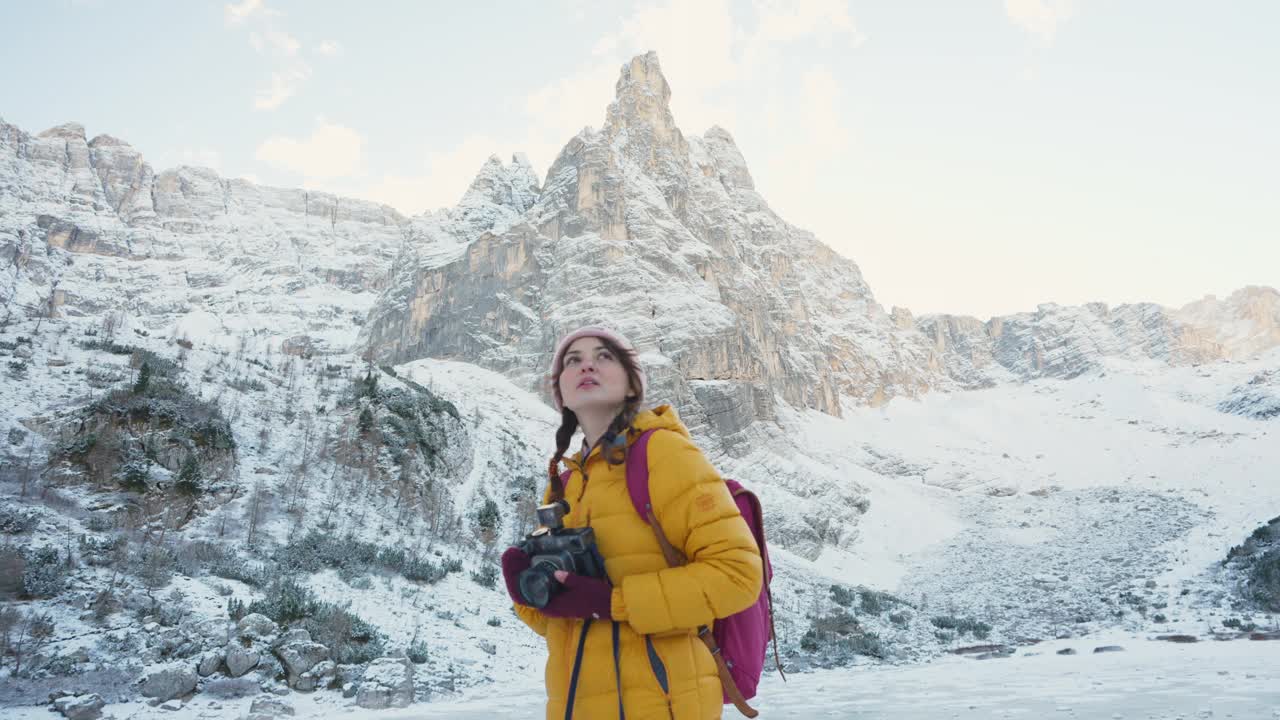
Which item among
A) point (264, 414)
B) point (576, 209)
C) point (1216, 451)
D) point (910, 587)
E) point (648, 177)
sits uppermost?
point (648, 177)

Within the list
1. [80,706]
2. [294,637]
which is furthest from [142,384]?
[80,706]

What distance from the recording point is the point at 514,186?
89875mm

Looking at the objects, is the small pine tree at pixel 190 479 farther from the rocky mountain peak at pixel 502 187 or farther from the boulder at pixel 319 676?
the rocky mountain peak at pixel 502 187

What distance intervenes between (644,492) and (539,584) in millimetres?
391

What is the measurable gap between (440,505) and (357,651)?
12979 mm

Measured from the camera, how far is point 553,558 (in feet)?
6.32

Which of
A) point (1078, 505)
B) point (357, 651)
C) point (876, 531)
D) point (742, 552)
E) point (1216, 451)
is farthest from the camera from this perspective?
point (1216, 451)

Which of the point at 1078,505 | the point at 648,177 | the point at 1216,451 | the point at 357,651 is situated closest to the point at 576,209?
the point at 648,177

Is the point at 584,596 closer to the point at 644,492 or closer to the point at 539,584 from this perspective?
the point at 539,584

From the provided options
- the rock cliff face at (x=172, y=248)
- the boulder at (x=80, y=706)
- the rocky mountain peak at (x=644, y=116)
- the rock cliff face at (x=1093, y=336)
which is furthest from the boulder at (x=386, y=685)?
the rock cliff face at (x=1093, y=336)

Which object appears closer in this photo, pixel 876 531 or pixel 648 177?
pixel 876 531

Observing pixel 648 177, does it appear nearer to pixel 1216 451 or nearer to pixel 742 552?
pixel 1216 451

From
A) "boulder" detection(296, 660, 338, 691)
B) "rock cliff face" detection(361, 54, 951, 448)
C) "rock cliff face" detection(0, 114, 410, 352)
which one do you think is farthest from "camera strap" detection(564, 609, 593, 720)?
"rock cliff face" detection(0, 114, 410, 352)

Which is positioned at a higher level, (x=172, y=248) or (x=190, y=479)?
(x=172, y=248)
